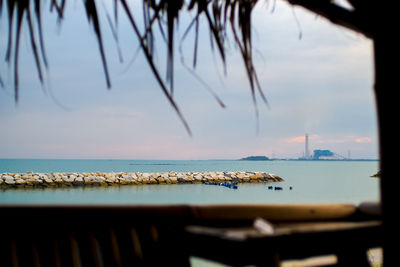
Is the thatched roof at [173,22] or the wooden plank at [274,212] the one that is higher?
the thatched roof at [173,22]

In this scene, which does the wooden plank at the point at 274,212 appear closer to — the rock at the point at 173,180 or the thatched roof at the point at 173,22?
the thatched roof at the point at 173,22

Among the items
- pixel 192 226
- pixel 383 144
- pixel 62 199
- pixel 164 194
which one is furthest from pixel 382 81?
pixel 164 194

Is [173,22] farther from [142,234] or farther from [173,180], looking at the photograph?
[173,180]

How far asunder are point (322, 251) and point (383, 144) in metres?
0.34

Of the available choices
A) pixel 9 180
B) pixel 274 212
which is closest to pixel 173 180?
pixel 9 180

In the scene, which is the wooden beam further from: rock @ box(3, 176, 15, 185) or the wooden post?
rock @ box(3, 176, 15, 185)

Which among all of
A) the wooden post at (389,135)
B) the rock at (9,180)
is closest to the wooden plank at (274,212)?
the wooden post at (389,135)

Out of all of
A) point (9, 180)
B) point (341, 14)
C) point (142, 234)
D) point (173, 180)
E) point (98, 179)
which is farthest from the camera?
point (173, 180)

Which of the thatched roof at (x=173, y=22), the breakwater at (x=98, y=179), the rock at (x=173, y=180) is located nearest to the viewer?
the thatched roof at (x=173, y=22)

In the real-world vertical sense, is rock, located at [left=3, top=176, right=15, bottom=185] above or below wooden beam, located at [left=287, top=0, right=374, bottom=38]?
below

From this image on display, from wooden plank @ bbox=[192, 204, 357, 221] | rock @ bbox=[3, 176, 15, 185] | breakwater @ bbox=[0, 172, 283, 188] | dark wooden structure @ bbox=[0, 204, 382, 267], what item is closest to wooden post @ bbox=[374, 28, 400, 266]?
dark wooden structure @ bbox=[0, 204, 382, 267]

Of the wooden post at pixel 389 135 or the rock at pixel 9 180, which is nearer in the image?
the wooden post at pixel 389 135

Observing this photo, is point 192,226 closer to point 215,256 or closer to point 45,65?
point 215,256

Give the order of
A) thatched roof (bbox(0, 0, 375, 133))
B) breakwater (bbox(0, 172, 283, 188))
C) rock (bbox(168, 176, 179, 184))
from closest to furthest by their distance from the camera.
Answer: thatched roof (bbox(0, 0, 375, 133)), breakwater (bbox(0, 172, 283, 188)), rock (bbox(168, 176, 179, 184))
